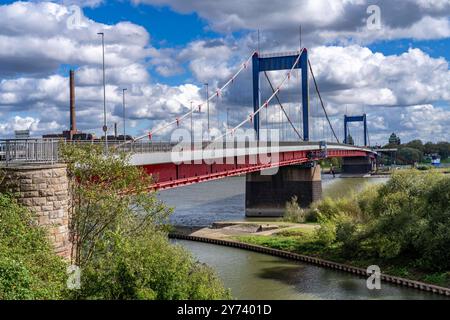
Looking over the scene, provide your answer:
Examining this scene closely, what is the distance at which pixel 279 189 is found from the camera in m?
66.5

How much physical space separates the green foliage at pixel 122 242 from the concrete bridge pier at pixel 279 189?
44.7 meters

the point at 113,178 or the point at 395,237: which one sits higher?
the point at 113,178

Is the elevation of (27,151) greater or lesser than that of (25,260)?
greater

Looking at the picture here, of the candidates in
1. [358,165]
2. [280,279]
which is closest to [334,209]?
[280,279]

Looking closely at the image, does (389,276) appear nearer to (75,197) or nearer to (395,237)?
(395,237)

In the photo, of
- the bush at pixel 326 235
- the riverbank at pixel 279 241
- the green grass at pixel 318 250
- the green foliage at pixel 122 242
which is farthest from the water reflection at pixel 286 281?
the green foliage at pixel 122 242

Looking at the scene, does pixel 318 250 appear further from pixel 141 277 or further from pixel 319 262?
pixel 141 277

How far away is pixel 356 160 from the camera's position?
476 feet

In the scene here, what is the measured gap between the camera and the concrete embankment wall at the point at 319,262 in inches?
1075

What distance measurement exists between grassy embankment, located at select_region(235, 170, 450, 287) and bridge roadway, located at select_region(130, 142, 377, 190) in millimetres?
6634

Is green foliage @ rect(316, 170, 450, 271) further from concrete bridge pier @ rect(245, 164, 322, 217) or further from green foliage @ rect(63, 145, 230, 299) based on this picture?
concrete bridge pier @ rect(245, 164, 322, 217)

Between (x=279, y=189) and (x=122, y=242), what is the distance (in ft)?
172
